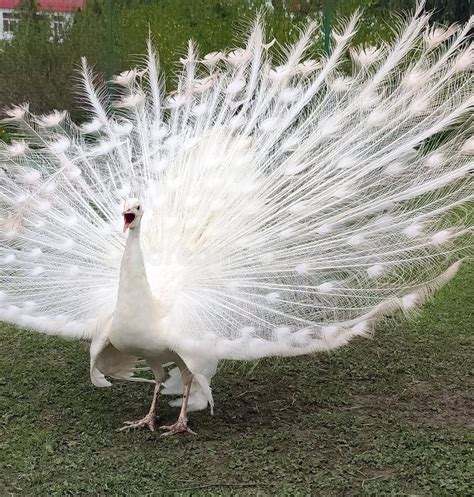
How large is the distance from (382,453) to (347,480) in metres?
0.29

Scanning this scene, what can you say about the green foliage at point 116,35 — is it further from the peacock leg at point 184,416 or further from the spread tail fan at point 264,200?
the peacock leg at point 184,416

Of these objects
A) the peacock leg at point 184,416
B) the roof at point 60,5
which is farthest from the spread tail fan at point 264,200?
the roof at point 60,5

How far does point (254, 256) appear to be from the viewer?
3682 millimetres

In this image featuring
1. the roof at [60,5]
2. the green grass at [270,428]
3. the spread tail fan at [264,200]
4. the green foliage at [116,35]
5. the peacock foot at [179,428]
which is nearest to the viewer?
the green grass at [270,428]

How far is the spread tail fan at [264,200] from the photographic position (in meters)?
3.55

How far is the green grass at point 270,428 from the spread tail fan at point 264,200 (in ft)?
1.63

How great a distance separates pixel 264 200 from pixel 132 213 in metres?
0.76

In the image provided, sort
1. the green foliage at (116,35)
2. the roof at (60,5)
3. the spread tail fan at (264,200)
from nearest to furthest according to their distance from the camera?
the spread tail fan at (264,200), the green foliage at (116,35), the roof at (60,5)

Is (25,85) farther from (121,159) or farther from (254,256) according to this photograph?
(254,256)

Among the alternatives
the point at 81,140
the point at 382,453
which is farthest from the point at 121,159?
the point at 382,453

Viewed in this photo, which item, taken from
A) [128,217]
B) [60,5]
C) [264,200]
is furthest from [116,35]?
[128,217]

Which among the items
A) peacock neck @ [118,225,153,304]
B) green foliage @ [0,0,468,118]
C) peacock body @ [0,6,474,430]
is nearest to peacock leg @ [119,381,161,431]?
peacock body @ [0,6,474,430]

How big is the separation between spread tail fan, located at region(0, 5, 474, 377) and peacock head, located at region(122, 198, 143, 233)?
40 centimetres

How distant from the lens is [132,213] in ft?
11.0
